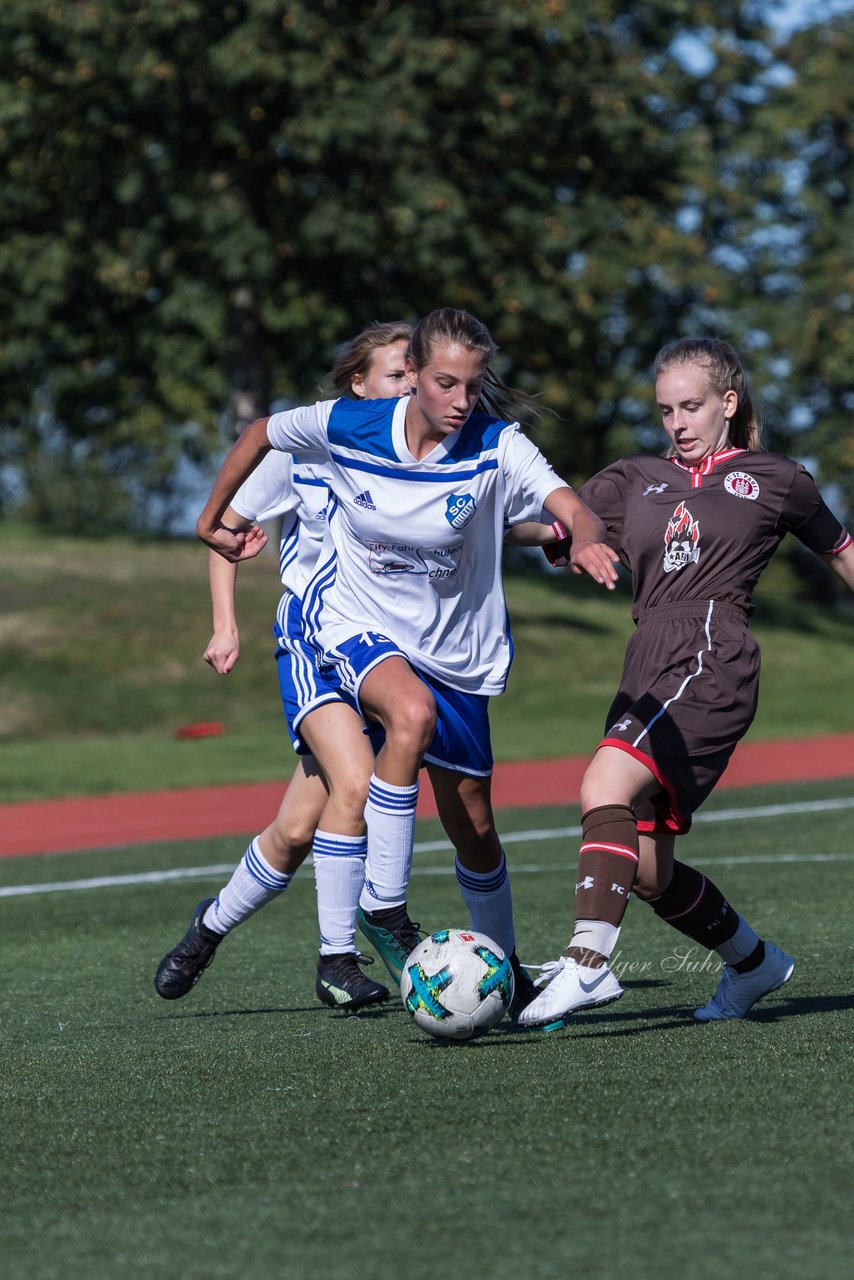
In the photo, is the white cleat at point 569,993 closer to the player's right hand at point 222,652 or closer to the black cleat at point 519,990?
the black cleat at point 519,990

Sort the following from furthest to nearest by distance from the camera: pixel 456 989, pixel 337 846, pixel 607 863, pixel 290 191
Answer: pixel 290 191, pixel 337 846, pixel 456 989, pixel 607 863

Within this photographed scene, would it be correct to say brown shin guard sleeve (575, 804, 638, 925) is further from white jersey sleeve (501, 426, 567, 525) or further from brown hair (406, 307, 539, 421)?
brown hair (406, 307, 539, 421)

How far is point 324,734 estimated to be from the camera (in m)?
5.77

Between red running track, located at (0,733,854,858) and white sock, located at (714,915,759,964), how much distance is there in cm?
841

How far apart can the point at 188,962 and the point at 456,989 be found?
55.9 inches

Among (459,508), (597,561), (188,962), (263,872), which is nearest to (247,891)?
(263,872)

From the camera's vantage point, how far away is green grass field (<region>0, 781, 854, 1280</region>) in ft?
9.76

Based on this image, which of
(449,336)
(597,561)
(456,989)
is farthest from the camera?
(449,336)

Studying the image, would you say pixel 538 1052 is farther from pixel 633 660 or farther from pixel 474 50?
pixel 474 50

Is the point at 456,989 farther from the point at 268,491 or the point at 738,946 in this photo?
the point at 268,491

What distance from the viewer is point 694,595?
199 inches

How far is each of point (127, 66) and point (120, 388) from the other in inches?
290

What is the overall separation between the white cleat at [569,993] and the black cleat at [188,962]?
162cm

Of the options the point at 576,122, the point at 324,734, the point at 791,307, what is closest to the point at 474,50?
the point at 576,122
